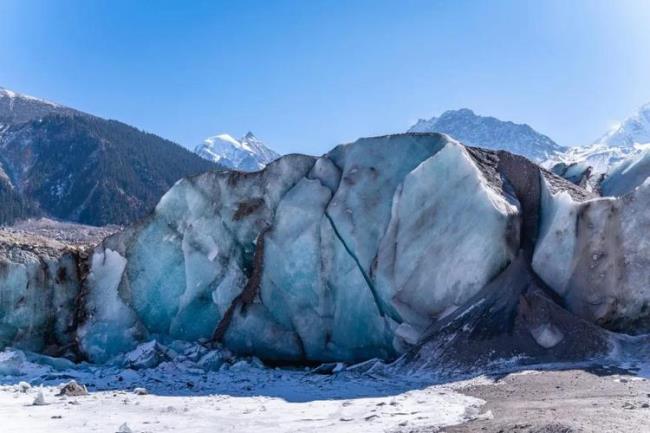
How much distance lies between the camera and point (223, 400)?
1294 cm

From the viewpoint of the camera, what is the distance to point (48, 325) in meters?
21.9

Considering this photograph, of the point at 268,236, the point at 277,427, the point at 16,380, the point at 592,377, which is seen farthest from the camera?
the point at 268,236

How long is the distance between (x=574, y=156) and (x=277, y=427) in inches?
6989

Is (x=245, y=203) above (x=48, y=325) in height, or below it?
above

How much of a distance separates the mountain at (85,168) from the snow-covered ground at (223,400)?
90858mm

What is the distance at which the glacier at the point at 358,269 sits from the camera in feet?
50.8

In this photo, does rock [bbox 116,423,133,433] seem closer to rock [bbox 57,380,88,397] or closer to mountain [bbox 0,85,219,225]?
rock [bbox 57,380,88,397]

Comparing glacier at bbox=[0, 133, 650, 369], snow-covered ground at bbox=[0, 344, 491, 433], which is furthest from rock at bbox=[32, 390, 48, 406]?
glacier at bbox=[0, 133, 650, 369]

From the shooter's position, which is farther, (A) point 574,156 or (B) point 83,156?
(A) point 574,156

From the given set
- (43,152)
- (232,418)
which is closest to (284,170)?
(232,418)

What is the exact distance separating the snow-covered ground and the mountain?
9086 centimetres

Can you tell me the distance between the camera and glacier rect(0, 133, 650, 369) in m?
15.5

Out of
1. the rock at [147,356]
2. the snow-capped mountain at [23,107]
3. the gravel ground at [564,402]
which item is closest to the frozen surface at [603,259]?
the gravel ground at [564,402]

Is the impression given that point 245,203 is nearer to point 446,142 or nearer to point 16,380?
point 446,142
